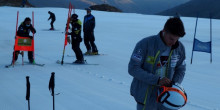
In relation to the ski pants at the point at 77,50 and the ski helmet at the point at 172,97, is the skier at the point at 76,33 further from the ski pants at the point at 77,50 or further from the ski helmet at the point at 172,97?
the ski helmet at the point at 172,97

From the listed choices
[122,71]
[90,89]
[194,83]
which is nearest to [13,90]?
[90,89]

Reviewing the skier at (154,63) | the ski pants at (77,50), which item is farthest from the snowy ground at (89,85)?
the skier at (154,63)

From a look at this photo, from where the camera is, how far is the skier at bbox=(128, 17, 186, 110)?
2.60m

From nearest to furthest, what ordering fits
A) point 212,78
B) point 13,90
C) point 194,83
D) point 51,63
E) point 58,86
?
point 13,90
point 58,86
point 194,83
point 212,78
point 51,63

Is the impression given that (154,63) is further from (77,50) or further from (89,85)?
(77,50)

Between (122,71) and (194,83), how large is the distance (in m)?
1.96

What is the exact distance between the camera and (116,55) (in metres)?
11.0

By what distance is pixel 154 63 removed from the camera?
2.71 meters

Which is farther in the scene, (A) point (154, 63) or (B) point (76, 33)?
(B) point (76, 33)

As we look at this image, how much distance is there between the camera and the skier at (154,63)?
102 inches

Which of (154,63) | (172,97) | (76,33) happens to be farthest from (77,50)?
(172,97)

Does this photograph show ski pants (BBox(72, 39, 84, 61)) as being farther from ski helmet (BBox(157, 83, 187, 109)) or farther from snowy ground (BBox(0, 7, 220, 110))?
ski helmet (BBox(157, 83, 187, 109))

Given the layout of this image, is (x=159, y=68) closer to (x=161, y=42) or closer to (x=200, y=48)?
(x=161, y=42)

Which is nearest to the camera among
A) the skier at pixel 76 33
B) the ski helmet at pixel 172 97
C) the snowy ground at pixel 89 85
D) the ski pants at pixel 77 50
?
the ski helmet at pixel 172 97
